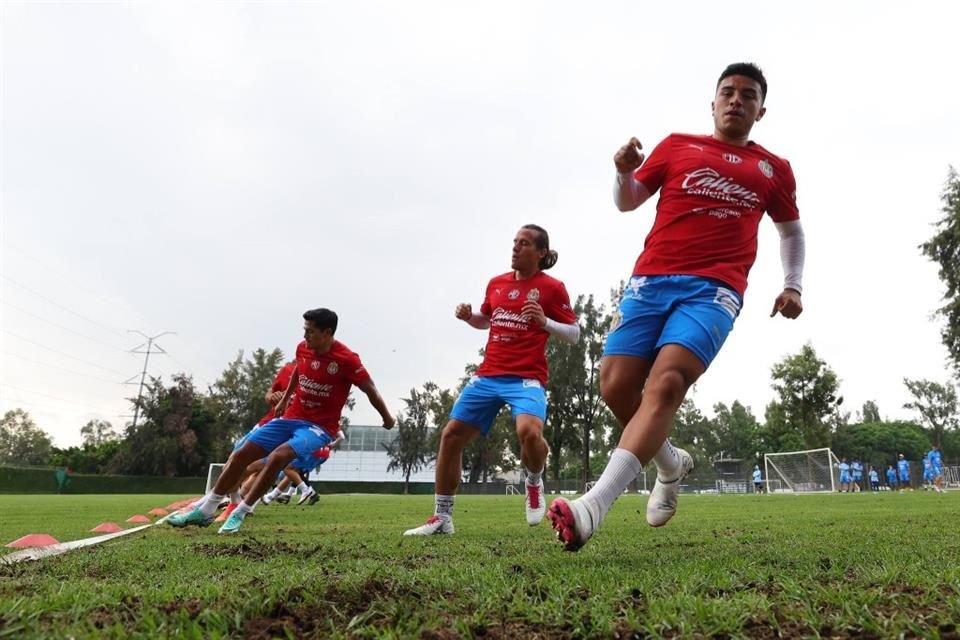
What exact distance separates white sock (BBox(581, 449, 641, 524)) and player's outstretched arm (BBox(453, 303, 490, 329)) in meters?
3.19

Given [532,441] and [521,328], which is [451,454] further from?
[521,328]

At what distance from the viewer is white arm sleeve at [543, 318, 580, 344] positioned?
5.39 m

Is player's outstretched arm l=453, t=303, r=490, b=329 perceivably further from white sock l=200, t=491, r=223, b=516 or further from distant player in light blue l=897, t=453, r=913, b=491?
distant player in light blue l=897, t=453, r=913, b=491

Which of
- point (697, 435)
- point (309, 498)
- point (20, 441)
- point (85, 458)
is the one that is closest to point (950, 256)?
point (309, 498)

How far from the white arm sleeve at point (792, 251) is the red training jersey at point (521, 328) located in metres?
2.27

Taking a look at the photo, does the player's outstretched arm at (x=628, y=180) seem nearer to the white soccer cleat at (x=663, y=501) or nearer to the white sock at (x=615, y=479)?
the white sock at (x=615, y=479)

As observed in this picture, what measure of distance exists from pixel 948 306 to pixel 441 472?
3144 cm

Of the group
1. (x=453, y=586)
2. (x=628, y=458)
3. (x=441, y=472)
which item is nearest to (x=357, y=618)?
(x=453, y=586)

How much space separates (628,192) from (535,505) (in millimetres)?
3534

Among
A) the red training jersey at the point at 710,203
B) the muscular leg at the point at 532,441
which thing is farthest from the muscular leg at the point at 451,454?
the red training jersey at the point at 710,203

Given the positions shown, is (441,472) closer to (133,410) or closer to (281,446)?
(281,446)

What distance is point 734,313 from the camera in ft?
10.7

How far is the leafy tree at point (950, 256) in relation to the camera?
28.5 meters

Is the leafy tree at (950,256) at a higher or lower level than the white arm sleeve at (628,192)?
higher
